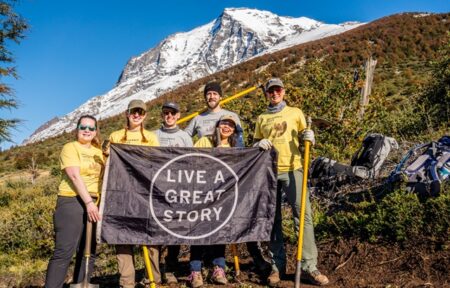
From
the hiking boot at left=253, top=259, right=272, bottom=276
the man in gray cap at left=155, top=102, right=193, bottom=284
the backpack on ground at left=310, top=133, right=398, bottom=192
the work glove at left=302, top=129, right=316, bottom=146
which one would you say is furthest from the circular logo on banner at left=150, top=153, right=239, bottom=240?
the backpack on ground at left=310, top=133, right=398, bottom=192

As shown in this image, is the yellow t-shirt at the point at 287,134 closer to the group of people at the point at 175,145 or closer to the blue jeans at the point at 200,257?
the group of people at the point at 175,145

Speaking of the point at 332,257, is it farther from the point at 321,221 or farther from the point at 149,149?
the point at 149,149

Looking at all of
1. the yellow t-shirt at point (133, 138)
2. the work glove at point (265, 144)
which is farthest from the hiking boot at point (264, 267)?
the yellow t-shirt at point (133, 138)

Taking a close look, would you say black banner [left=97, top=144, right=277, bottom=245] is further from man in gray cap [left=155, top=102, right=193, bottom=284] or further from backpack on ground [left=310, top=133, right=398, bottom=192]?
backpack on ground [left=310, top=133, right=398, bottom=192]

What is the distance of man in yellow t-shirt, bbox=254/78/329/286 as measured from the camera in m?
5.28

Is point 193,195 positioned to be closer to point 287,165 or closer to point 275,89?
point 287,165

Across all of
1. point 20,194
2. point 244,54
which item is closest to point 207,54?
point 244,54

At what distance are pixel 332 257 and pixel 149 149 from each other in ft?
9.28

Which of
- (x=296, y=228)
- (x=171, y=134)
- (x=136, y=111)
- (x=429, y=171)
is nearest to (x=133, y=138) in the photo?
(x=136, y=111)

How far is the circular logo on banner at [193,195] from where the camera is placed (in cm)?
548

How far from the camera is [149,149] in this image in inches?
214

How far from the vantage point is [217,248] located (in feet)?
18.6

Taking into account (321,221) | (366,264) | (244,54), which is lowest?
(366,264)

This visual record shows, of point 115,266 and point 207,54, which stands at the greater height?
point 207,54
